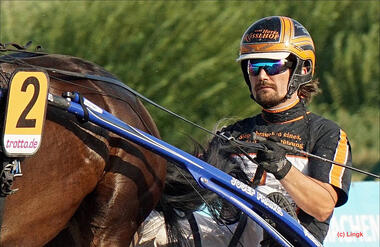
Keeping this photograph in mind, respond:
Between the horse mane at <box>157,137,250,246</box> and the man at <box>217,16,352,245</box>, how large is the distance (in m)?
0.08

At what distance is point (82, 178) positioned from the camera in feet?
9.93

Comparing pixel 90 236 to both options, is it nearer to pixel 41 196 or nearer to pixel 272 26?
pixel 41 196

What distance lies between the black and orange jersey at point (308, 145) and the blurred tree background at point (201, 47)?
3071mm

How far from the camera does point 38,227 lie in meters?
2.93

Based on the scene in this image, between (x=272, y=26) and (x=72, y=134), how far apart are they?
114 cm

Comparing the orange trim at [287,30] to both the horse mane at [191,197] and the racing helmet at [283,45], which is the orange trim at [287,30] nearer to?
the racing helmet at [283,45]

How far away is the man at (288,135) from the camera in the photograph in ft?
10.9

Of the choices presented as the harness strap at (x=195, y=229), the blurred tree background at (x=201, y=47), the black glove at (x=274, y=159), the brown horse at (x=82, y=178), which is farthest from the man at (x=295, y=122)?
the blurred tree background at (x=201, y=47)

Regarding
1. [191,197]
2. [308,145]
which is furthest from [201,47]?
[308,145]

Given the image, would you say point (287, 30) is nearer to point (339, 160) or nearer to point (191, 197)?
point (339, 160)

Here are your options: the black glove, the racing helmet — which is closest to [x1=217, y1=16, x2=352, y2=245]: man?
the racing helmet

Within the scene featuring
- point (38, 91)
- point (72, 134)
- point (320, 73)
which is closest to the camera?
point (38, 91)

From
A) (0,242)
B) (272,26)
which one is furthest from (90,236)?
(272,26)

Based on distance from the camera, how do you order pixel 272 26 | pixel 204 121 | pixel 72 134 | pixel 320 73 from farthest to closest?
pixel 320 73, pixel 204 121, pixel 272 26, pixel 72 134
